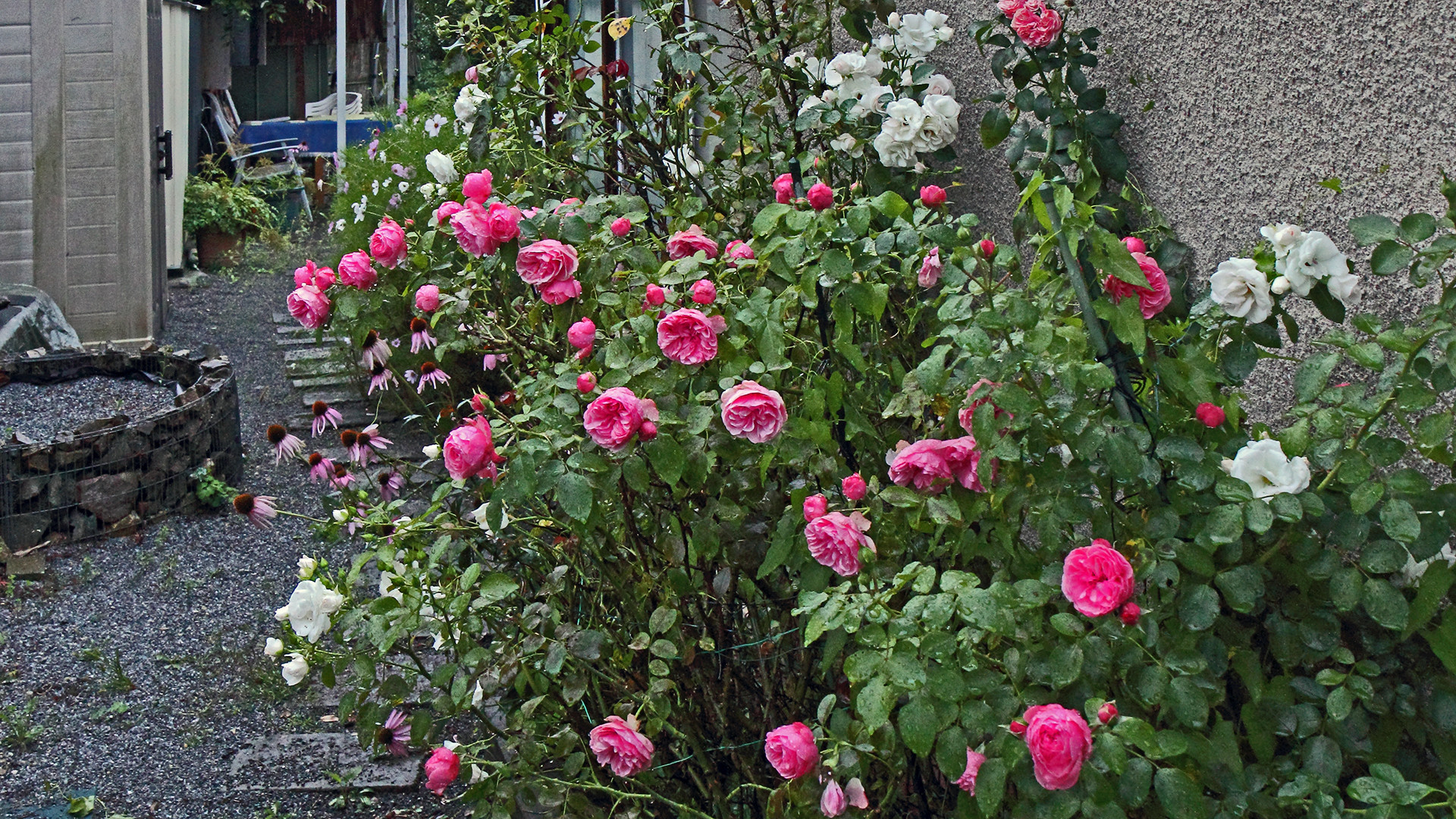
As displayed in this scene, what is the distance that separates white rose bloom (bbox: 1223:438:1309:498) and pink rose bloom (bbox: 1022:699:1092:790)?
1.00 ft

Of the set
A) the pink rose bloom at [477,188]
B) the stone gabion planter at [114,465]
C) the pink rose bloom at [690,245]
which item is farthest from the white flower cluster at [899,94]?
the stone gabion planter at [114,465]

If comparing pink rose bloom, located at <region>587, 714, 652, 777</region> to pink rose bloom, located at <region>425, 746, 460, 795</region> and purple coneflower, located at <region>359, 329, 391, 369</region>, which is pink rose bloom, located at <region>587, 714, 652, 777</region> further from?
purple coneflower, located at <region>359, 329, 391, 369</region>

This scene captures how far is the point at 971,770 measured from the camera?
137 centimetres

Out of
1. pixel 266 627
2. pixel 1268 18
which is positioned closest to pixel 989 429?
pixel 1268 18

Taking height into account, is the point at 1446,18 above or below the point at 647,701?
above

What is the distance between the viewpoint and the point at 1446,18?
4.68 ft

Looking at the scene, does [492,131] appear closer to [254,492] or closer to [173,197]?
[254,492]

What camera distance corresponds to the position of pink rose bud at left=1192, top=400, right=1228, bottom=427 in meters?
1.30

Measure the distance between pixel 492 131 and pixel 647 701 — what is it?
1.76 m

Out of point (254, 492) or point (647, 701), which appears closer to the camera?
point (647, 701)

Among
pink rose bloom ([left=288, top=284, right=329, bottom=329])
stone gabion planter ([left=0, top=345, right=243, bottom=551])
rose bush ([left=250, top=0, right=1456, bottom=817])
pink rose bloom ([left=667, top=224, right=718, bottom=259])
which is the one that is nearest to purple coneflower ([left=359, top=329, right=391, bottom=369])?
rose bush ([left=250, top=0, right=1456, bottom=817])

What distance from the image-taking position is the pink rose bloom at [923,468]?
141 cm

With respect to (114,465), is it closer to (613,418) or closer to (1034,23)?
(613,418)

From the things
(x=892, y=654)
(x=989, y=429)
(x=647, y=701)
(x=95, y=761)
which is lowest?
(x=95, y=761)
